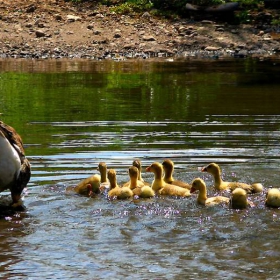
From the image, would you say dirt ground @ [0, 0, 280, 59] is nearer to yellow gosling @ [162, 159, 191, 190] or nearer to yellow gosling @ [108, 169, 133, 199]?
yellow gosling @ [162, 159, 191, 190]

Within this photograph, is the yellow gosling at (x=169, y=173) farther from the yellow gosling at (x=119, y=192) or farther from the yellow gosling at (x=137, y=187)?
the yellow gosling at (x=119, y=192)

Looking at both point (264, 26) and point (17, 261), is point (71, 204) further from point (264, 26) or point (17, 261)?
point (264, 26)

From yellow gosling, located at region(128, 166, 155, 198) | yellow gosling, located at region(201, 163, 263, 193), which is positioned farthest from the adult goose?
yellow gosling, located at region(201, 163, 263, 193)

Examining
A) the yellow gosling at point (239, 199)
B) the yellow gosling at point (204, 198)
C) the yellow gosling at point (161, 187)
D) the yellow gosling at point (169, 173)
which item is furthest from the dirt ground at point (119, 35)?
the yellow gosling at point (239, 199)

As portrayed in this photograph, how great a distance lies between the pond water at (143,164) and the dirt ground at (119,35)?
605cm

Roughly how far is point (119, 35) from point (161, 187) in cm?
2133

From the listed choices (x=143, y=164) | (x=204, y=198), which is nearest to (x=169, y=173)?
(x=143, y=164)

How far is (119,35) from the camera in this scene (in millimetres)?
32094

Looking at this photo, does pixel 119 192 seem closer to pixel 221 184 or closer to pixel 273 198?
Answer: pixel 221 184

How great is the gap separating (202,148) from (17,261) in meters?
5.80

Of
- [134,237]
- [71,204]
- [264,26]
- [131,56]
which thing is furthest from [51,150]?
[264,26]

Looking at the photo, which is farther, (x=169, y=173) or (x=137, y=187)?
(x=169, y=173)

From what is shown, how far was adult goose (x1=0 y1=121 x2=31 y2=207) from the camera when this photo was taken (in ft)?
33.1

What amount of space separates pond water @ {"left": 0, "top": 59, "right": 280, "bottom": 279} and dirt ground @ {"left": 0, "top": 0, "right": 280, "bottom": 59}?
6051 mm
